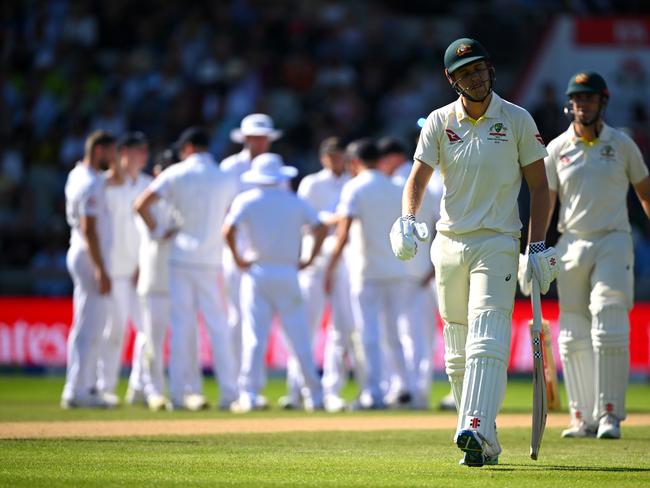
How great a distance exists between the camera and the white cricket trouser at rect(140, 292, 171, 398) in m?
15.8

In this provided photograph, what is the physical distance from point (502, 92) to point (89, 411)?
13.0 metres

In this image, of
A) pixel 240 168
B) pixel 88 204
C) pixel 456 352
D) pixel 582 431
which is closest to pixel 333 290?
pixel 240 168

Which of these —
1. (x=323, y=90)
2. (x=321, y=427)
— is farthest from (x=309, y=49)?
(x=321, y=427)

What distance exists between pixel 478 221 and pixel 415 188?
0.47 metres

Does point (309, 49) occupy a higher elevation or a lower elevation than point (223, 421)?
higher

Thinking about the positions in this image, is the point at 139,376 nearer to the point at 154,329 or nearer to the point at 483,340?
the point at 154,329

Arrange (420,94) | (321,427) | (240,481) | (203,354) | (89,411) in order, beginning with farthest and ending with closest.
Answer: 1. (420,94)
2. (203,354)
3. (89,411)
4. (321,427)
5. (240,481)

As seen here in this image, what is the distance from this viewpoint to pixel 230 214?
14984mm

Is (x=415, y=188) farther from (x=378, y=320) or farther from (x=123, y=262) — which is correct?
(x=123, y=262)

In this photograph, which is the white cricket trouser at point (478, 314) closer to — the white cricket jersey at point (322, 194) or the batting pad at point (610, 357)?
the batting pad at point (610, 357)

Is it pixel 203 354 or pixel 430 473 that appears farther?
pixel 203 354

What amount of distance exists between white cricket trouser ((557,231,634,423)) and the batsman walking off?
229cm

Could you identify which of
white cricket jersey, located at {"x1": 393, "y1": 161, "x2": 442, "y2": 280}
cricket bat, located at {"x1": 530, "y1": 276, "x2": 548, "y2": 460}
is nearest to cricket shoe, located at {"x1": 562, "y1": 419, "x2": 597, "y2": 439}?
cricket bat, located at {"x1": 530, "y1": 276, "x2": 548, "y2": 460}

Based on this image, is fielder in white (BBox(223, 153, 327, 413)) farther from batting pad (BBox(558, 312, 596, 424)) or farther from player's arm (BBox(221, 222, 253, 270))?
batting pad (BBox(558, 312, 596, 424))
